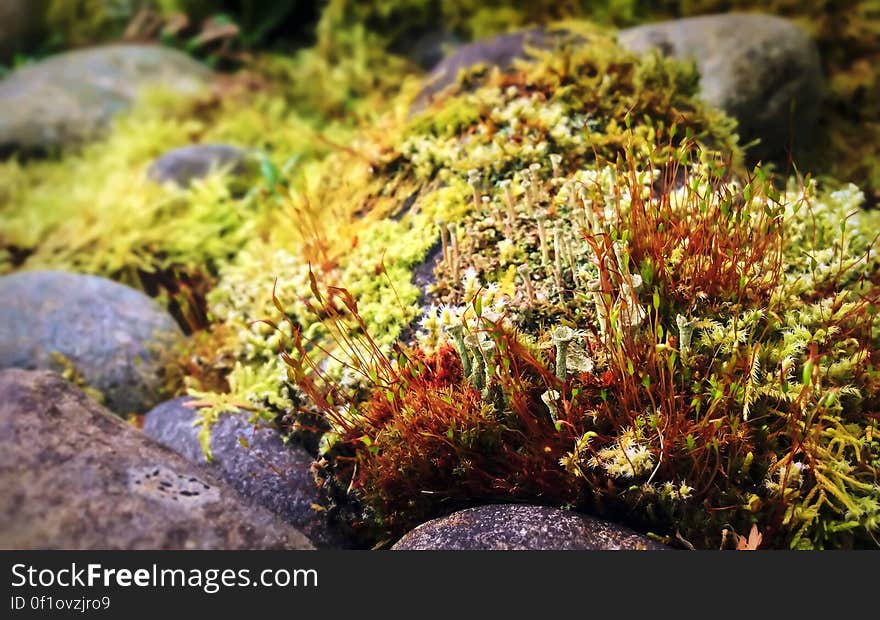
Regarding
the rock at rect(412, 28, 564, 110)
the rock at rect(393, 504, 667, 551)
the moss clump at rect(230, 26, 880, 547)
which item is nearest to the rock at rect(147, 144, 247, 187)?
the rock at rect(412, 28, 564, 110)

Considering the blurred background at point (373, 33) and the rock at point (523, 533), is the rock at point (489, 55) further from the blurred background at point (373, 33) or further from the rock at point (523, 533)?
the rock at point (523, 533)

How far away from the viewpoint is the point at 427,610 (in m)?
1.69

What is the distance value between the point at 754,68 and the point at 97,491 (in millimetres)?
3779

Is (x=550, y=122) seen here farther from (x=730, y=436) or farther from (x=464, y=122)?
(x=730, y=436)

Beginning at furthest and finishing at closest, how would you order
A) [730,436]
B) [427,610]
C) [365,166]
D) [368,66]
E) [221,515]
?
[368,66], [365,166], [730,436], [221,515], [427,610]

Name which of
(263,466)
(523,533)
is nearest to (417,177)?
(263,466)

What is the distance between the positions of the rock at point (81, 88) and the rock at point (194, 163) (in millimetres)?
1439

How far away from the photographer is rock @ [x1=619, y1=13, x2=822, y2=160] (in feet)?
12.4

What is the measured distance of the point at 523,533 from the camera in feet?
6.61

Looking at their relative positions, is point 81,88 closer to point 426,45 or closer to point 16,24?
point 16,24

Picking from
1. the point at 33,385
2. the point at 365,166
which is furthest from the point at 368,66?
the point at 33,385

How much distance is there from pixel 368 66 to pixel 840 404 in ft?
16.2

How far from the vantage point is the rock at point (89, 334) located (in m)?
3.21

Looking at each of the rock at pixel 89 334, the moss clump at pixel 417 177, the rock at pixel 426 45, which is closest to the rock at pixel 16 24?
the rock at pixel 426 45
